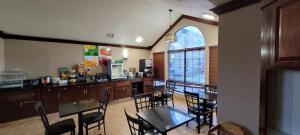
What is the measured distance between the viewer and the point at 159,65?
22.6 feet

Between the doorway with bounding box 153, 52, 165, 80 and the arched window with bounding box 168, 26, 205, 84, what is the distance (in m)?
0.37

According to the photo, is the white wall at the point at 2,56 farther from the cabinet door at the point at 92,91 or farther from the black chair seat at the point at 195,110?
the black chair seat at the point at 195,110

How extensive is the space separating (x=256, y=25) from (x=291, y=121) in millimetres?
1041

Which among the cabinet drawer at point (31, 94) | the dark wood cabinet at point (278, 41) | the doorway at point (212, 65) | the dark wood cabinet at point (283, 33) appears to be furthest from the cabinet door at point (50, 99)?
the dark wood cabinet at point (283, 33)

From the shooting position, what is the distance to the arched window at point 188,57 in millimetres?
5195

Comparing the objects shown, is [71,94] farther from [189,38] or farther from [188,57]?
[189,38]

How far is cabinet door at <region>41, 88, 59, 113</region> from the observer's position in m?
4.20

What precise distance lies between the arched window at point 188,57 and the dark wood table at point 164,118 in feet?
9.79

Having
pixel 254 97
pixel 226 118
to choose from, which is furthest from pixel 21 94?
pixel 254 97

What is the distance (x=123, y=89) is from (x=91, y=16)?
288 cm

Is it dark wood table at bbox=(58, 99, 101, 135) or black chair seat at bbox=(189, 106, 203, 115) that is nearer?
Result: dark wood table at bbox=(58, 99, 101, 135)

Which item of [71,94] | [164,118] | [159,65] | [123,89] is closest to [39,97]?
Answer: [71,94]

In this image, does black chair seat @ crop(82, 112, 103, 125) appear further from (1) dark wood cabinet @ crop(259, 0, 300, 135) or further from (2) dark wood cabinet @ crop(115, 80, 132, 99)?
(1) dark wood cabinet @ crop(259, 0, 300, 135)

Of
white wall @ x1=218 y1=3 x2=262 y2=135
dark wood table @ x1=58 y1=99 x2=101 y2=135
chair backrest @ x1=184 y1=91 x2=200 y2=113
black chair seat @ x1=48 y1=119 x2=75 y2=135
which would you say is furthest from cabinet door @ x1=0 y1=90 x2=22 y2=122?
white wall @ x1=218 y1=3 x2=262 y2=135
